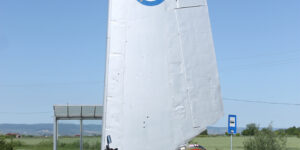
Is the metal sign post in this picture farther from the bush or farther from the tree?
the tree

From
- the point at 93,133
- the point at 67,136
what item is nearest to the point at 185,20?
the point at 93,133

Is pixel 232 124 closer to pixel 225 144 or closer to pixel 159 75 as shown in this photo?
pixel 159 75

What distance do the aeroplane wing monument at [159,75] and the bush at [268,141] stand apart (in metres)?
17.9

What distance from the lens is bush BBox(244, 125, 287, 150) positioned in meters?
22.0

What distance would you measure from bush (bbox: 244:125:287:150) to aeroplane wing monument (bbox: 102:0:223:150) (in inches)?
705

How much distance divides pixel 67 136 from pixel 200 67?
11521mm

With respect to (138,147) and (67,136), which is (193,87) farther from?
(67,136)

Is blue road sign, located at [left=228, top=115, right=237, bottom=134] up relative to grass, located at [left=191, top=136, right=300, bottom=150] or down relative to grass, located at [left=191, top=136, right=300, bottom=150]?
up

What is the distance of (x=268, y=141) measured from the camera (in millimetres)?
22078

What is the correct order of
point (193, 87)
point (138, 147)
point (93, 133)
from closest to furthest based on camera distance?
point (138, 147), point (193, 87), point (93, 133)

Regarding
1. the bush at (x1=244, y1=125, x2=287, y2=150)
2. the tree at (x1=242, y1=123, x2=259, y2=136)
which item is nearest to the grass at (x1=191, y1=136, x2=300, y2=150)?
the tree at (x1=242, y1=123, x2=259, y2=136)

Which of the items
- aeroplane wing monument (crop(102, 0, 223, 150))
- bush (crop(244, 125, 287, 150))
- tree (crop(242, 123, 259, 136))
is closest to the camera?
aeroplane wing monument (crop(102, 0, 223, 150))

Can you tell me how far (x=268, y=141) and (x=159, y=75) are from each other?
1834cm

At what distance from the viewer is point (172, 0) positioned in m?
5.34
